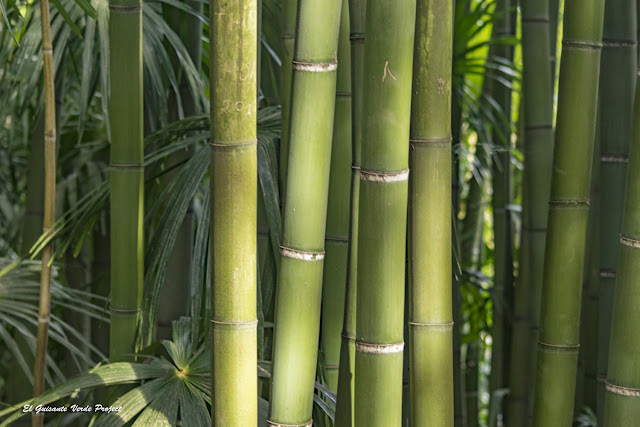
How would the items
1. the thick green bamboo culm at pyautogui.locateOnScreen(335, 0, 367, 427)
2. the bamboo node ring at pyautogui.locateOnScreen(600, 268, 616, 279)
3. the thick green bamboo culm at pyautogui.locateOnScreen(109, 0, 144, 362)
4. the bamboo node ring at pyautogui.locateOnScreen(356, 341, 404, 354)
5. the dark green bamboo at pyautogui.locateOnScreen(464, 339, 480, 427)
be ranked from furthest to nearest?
1. the dark green bamboo at pyautogui.locateOnScreen(464, 339, 480, 427)
2. the bamboo node ring at pyautogui.locateOnScreen(600, 268, 616, 279)
3. the thick green bamboo culm at pyautogui.locateOnScreen(109, 0, 144, 362)
4. the thick green bamboo culm at pyautogui.locateOnScreen(335, 0, 367, 427)
5. the bamboo node ring at pyautogui.locateOnScreen(356, 341, 404, 354)

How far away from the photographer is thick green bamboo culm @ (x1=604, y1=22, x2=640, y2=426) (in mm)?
694

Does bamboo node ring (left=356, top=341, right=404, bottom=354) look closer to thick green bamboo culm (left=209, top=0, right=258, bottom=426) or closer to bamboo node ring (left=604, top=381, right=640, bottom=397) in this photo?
thick green bamboo culm (left=209, top=0, right=258, bottom=426)

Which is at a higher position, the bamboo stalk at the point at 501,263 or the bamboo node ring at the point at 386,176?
the bamboo node ring at the point at 386,176

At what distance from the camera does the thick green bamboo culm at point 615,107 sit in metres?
0.92

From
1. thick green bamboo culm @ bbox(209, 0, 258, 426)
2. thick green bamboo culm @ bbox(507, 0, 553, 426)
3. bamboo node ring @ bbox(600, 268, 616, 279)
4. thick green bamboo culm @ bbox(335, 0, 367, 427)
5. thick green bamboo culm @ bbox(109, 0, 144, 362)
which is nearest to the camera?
thick green bamboo culm @ bbox(209, 0, 258, 426)

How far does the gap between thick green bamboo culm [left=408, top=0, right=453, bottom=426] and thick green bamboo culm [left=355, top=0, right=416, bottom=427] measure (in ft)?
0.13

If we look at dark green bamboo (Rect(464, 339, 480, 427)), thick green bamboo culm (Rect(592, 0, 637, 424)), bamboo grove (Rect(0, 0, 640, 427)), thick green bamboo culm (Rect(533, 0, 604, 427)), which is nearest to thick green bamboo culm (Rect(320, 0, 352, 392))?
bamboo grove (Rect(0, 0, 640, 427))

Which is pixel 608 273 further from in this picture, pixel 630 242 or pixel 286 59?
pixel 286 59

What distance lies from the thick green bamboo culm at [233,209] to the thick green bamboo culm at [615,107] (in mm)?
605

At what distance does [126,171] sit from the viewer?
3.04 ft

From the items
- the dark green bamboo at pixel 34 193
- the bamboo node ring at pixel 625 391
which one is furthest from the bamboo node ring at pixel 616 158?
the dark green bamboo at pixel 34 193

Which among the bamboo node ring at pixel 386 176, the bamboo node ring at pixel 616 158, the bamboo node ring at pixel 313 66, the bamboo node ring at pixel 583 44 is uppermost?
the bamboo node ring at pixel 583 44

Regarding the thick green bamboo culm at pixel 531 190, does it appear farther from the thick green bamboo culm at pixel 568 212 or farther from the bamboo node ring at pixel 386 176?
the bamboo node ring at pixel 386 176

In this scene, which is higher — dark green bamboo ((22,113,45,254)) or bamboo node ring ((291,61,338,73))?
bamboo node ring ((291,61,338,73))
